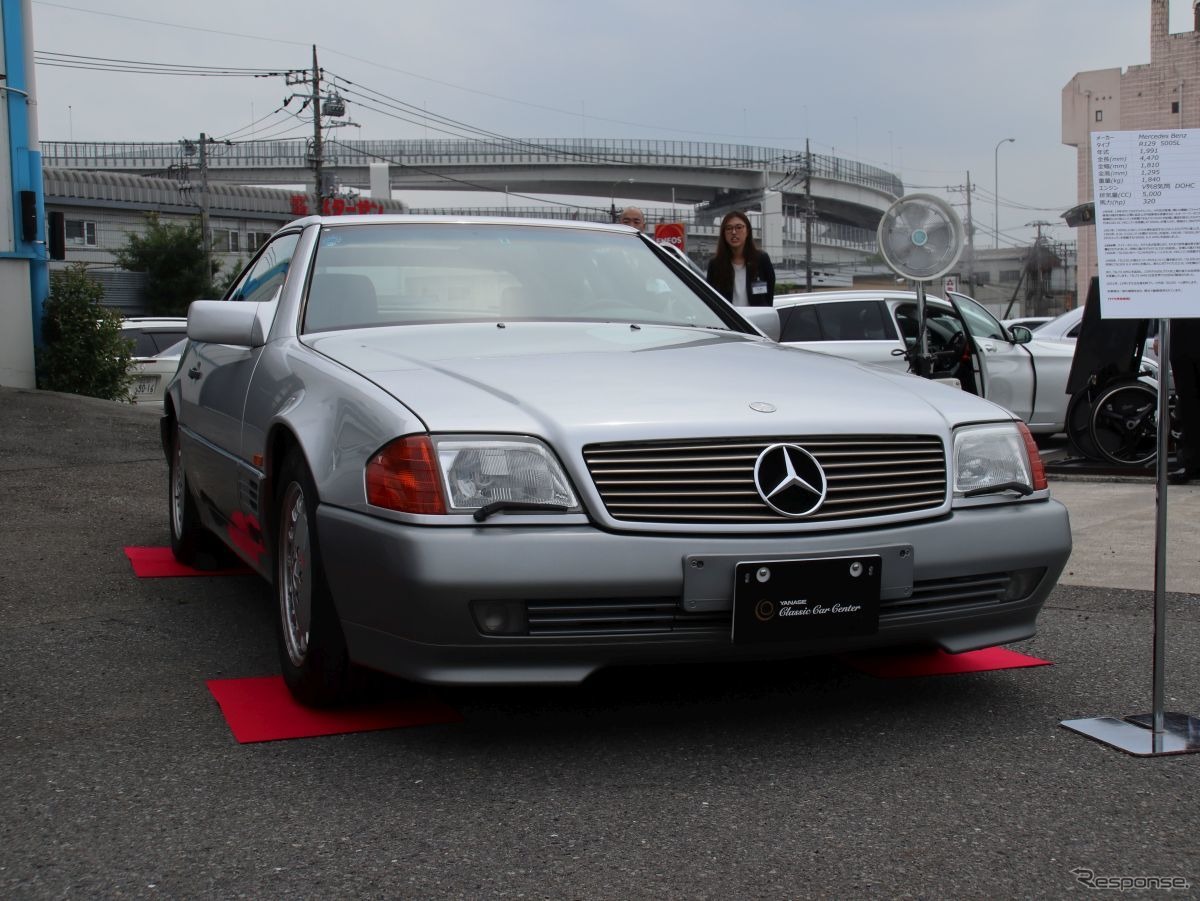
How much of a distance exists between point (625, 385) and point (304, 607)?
107cm

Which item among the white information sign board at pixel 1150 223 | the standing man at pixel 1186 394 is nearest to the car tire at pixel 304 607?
the white information sign board at pixel 1150 223

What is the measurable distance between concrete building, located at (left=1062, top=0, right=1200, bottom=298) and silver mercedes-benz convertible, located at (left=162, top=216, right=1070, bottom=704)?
6063 centimetres

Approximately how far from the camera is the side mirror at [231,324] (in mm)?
4414

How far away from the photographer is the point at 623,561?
122 inches

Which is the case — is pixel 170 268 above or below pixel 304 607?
above

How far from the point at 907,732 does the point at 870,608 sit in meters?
0.45

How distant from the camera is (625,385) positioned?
11.6 feet

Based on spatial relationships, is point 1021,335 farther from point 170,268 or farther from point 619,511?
point 170,268

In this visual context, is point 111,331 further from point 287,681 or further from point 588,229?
point 287,681

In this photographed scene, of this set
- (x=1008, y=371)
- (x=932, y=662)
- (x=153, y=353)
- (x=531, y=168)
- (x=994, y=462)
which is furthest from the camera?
(x=531, y=168)

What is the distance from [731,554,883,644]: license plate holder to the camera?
10.4ft
